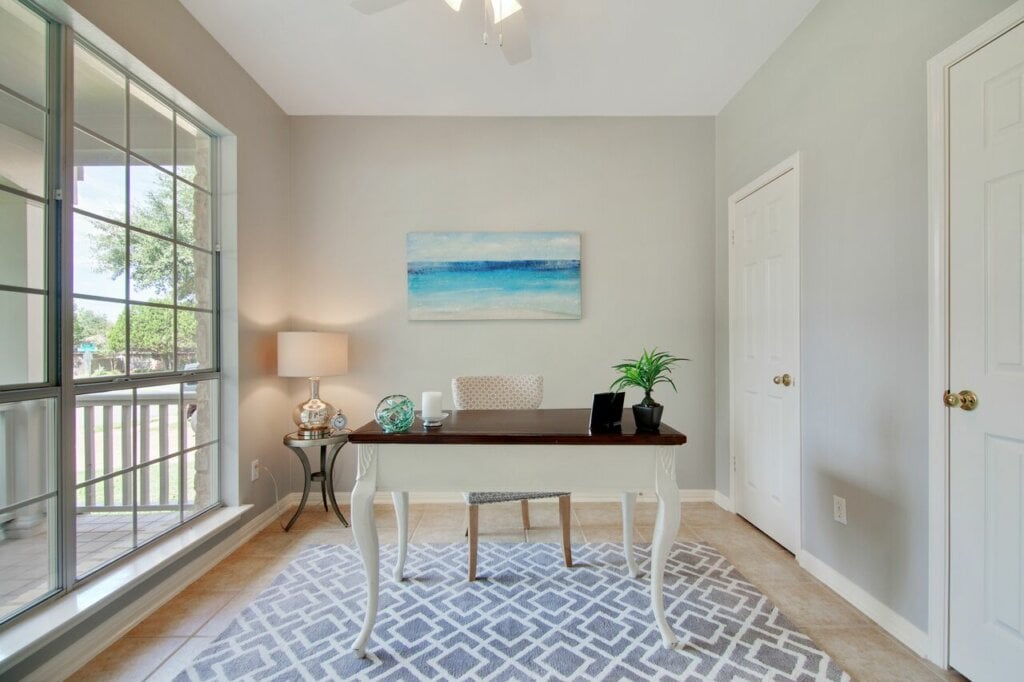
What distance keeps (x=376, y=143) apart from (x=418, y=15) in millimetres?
1102

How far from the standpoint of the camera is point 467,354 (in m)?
3.07

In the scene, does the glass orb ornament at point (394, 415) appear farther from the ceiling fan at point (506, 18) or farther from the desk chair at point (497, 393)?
the ceiling fan at point (506, 18)

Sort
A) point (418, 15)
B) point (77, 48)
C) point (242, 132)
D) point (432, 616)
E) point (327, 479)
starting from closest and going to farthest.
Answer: point (77, 48) < point (432, 616) < point (418, 15) < point (242, 132) < point (327, 479)

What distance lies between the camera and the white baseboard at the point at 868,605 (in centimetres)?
155

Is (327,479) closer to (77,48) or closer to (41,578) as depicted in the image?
(41,578)

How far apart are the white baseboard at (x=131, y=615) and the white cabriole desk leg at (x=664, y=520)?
2088 millimetres

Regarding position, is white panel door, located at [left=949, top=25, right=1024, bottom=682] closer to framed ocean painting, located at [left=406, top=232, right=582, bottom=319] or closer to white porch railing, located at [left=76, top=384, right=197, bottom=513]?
framed ocean painting, located at [left=406, top=232, right=582, bottom=319]

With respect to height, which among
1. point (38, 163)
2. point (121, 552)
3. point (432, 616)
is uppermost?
point (38, 163)

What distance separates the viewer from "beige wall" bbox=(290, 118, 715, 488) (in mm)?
3055

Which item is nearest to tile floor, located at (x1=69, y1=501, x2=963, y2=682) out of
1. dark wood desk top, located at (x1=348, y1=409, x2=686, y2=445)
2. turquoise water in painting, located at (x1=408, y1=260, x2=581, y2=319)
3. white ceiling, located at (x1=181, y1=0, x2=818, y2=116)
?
dark wood desk top, located at (x1=348, y1=409, x2=686, y2=445)

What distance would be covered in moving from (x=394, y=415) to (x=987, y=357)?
6.51 ft

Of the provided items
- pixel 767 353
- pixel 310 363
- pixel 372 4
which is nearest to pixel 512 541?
pixel 310 363

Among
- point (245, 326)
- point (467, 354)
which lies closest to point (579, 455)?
point (467, 354)

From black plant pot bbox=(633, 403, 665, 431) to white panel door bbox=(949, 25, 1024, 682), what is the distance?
0.97 metres
